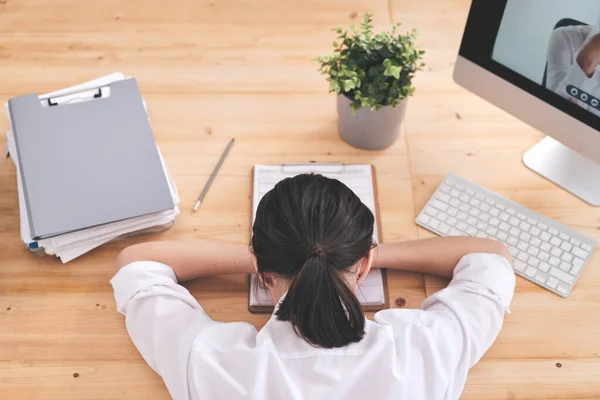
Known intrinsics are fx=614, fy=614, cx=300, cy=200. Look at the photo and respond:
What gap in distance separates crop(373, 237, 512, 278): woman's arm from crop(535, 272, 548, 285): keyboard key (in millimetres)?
57

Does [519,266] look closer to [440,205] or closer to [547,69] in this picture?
[440,205]

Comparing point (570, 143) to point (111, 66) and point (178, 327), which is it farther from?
point (111, 66)

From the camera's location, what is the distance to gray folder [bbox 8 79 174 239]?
1.05m

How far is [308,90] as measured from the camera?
133 cm

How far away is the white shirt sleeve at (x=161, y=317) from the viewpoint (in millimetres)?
874

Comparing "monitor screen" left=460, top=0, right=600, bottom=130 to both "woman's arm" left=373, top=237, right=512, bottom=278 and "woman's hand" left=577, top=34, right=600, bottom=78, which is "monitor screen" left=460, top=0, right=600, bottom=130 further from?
"woman's arm" left=373, top=237, right=512, bottom=278

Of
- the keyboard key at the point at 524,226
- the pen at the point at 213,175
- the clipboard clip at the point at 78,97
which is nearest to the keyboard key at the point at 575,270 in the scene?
the keyboard key at the point at 524,226

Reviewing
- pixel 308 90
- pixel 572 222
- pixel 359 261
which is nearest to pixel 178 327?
pixel 359 261

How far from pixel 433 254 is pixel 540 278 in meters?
0.19

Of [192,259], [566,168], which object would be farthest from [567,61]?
[192,259]

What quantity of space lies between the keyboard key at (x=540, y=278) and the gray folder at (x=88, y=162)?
0.65 meters

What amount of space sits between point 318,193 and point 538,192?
1.92ft

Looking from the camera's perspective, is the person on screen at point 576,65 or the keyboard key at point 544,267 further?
the keyboard key at point 544,267

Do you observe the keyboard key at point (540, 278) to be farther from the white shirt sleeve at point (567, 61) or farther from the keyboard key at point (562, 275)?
the white shirt sleeve at point (567, 61)
